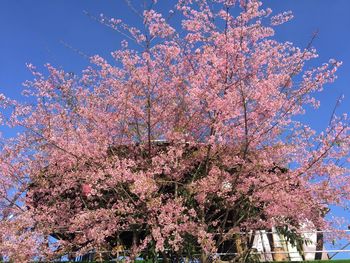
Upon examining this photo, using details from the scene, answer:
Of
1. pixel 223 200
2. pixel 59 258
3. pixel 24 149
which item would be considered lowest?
pixel 59 258

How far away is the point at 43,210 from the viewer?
10.6 metres

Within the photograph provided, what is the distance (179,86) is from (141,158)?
198 centimetres

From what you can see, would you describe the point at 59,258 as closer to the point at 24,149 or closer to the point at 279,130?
the point at 24,149

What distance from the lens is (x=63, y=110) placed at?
1151cm

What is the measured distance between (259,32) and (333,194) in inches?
160

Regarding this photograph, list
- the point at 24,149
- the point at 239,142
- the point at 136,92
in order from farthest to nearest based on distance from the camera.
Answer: the point at 24,149 → the point at 136,92 → the point at 239,142

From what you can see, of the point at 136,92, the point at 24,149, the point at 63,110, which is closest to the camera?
the point at 136,92

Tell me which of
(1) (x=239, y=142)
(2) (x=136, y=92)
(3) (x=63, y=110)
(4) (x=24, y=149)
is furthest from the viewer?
(4) (x=24, y=149)

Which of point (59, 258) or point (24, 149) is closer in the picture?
point (59, 258)

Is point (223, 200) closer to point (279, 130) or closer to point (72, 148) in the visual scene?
point (279, 130)

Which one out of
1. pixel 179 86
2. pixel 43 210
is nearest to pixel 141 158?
pixel 179 86

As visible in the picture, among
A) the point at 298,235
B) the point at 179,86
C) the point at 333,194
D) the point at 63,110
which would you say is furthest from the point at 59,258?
the point at 333,194

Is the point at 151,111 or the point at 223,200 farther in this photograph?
the point at 151,111

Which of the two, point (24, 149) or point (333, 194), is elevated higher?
point (24, 149)
